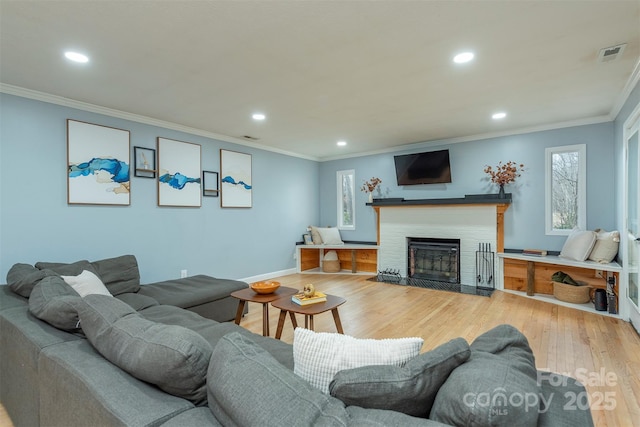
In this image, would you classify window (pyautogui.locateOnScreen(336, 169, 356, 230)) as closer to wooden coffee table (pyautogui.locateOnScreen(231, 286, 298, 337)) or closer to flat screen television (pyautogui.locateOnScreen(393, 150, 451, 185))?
flat screen television (pyautogui.locateOnScreen(393, 150, 451, 185))

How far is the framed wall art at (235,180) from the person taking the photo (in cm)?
506

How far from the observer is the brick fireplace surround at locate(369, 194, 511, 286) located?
16.5 ft

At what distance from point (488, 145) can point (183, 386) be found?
5.45m

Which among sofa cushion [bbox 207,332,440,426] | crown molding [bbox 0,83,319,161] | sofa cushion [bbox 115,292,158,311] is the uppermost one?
crown molding [bbox 0,83,319,161]

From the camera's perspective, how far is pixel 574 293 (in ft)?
13.3

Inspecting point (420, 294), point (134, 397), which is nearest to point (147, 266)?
point (134, 397)

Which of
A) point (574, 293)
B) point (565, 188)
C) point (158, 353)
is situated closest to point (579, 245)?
point (574, 293)

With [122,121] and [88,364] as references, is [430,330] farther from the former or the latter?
[122,121]

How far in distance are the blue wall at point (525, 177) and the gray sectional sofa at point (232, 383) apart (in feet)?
13.8

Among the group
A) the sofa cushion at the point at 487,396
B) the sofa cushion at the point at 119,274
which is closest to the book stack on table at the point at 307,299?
the sofa cushion at the point at 487,396

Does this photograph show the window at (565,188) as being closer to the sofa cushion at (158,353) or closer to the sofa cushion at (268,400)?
the sofa cushion at (268,400)

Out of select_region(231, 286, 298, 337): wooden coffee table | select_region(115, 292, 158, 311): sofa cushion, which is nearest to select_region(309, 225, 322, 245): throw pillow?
select_region(231, 286, 298, 337): wooden coffee table

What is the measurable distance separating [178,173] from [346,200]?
352 cm

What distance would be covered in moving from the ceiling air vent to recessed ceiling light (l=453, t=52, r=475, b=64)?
0.99 m
